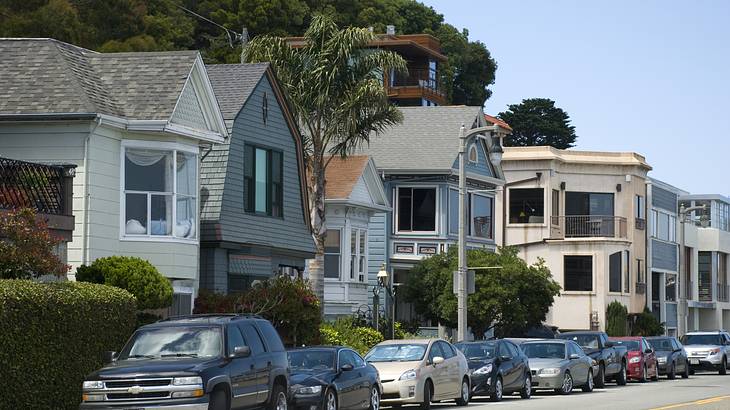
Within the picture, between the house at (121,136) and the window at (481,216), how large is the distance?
72.8ft

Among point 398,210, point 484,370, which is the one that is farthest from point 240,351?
point 398,210

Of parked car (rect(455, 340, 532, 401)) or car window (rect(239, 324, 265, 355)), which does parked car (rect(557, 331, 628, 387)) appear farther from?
car window (rect(239, 324, 265, 355))

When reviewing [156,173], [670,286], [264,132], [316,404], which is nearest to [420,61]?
[670,286]

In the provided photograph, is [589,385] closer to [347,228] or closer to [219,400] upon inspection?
[347,228]

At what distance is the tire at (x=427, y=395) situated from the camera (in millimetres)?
27370

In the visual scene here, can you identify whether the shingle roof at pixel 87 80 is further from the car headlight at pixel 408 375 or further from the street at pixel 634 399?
the street at pixel 634 399

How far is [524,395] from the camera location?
33.0 meters

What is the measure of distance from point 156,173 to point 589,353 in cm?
1397

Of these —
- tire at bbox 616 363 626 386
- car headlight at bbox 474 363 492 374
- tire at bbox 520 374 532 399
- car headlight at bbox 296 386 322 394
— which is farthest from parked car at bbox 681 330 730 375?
car headlight at bbox 296 386 322 394

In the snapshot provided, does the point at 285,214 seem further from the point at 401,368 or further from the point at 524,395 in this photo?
the point at 401,368

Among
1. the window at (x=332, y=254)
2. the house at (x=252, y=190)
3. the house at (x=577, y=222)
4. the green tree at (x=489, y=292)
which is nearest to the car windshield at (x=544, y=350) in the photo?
the house at (x=252, y=190)

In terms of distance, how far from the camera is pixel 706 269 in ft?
273

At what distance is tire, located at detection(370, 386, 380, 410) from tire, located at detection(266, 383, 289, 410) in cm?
344

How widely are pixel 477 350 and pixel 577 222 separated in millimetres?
33122
